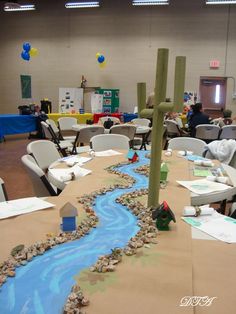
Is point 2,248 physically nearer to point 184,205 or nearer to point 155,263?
point 155,263

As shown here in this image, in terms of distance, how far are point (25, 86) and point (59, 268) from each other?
1098 centimetres

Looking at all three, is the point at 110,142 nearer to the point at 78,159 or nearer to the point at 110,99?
the point at 78,159

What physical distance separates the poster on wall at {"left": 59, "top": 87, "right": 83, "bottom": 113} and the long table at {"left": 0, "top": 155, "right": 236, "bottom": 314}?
374 inches

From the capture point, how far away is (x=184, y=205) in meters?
1.86

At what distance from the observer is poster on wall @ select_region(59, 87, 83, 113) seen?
10.9m

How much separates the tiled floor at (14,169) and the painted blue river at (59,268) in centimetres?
329

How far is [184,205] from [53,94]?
34.4 feet

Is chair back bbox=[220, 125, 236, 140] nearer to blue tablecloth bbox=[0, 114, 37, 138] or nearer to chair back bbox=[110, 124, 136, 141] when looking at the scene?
chair back bbox=[110, 124, 136, 141]

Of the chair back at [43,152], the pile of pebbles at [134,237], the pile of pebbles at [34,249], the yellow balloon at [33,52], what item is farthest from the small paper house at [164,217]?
the yellow balloon at [33,52]

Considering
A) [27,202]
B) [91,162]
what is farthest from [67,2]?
[27,202]

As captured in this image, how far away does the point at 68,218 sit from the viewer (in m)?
1.52

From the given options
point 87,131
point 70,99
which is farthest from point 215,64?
point 87,131

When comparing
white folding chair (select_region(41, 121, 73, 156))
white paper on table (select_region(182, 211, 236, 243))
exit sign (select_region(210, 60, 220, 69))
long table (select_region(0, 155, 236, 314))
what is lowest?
white folding chair (select_region(41, 121, 73, 156))

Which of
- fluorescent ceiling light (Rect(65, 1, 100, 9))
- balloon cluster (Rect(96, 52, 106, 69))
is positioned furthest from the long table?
fluorescent ceiling light (Rect(65, 1, 100, 9))
